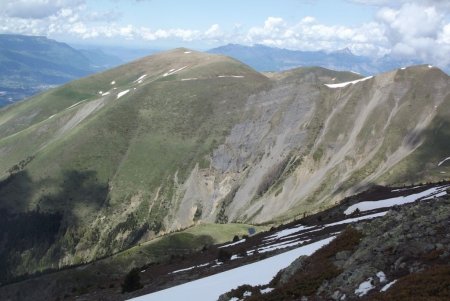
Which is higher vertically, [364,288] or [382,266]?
[382,266]

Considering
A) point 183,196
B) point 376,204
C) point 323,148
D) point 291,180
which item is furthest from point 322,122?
point 376,204

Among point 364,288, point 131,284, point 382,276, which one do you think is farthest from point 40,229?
point 364,288

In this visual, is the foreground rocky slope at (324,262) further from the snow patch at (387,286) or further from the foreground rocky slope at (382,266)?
the snow patch at (387,286)

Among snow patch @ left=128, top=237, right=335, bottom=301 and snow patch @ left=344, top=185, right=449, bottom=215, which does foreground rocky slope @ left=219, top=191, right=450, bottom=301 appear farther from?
snow patch @ left=344, top=185, right=449, bottom=215

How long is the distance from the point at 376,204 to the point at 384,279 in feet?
126

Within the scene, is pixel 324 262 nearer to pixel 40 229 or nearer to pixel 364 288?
pixel 364 288

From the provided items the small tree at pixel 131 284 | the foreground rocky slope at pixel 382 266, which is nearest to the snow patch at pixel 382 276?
the foreground rocky slope at pixel 382 266

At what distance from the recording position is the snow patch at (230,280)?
31406mm

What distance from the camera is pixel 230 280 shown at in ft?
110

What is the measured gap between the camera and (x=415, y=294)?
52.0ft

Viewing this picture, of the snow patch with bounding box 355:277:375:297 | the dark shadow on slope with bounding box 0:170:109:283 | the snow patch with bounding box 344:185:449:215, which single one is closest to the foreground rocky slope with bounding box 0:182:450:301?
the snow patch with bounding box 344:185:449:215

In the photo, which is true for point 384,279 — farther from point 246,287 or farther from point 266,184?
point 266,184

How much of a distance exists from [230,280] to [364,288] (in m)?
15.9

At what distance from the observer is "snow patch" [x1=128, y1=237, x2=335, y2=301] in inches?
1236
